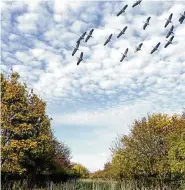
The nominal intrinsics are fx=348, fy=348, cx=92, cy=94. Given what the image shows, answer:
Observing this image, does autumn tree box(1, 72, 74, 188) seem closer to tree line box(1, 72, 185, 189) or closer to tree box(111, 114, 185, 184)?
tree line box(1, 72, 185, 189)

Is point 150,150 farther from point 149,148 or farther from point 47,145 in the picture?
point 47,145

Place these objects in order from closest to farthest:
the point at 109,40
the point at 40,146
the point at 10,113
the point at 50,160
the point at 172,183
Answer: the point at 109,40 < the point at 10,113 < the point at 40,146 < the point at 172,183 < the point at 50,160

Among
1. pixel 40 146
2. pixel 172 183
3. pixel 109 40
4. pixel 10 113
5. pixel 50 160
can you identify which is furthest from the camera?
pixel 50 160

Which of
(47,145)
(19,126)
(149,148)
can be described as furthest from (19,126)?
(149,148)

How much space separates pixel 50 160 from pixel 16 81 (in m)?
11.1

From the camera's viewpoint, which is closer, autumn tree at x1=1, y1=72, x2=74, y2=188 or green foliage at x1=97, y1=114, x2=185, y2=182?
autumn tree at x1=1, y1=72, x2=74, y2=188

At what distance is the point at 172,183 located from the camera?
30.1 meters

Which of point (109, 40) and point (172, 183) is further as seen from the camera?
point (172, 183)

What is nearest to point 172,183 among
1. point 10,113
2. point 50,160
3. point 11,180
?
point 50,160

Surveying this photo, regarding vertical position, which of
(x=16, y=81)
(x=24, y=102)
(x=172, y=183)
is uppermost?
(x=16, y=81)

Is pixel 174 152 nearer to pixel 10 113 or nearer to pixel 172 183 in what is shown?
pixel 172 183

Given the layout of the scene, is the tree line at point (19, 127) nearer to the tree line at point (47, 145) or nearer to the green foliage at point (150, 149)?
the tree line at point (47, 145)

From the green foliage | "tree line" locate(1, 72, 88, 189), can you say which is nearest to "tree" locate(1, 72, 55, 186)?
"tree line" locate(1, 72, 88, 189)

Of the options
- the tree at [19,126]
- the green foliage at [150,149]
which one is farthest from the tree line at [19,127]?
the green foliage at [150,149]
